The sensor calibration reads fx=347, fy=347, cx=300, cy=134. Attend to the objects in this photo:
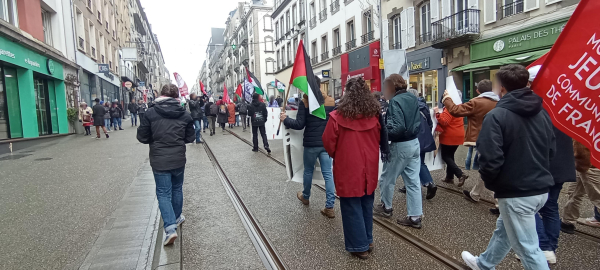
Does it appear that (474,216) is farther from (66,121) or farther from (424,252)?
(66,121)

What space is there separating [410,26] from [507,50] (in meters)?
5.69

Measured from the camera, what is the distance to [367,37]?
74.1 feet

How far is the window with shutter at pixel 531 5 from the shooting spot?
12.1 m

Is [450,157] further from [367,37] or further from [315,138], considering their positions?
[367,37]

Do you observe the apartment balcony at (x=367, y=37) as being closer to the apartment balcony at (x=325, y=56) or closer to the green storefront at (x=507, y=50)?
the apartment balcony at (x=325, y=56)

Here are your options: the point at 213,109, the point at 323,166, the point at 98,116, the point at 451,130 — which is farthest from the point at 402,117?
the point at 98,116

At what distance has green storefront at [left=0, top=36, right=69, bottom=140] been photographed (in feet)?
39.5

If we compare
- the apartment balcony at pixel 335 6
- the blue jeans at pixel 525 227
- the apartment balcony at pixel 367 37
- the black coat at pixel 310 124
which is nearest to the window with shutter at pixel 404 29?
the apartment balcony at pixel 367 37

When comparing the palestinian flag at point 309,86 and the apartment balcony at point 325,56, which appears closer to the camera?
the palestinian flag at point 309,86

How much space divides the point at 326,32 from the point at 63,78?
18.5 meters

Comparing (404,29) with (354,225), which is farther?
(404,29)

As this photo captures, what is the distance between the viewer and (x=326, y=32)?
28156 millimetres

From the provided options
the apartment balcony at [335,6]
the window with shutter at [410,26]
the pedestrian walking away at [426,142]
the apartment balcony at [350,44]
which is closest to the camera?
the pedestrian walking away at [426,142]

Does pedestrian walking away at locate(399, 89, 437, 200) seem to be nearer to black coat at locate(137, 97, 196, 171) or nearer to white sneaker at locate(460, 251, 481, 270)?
white sneaker at locate(460, 251, 481, 270)
